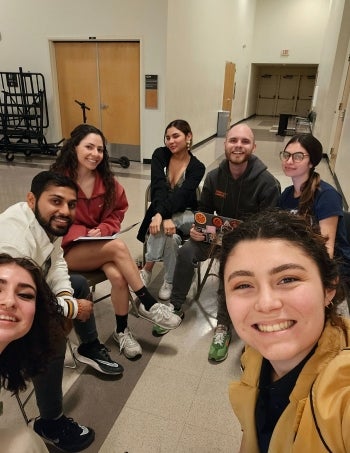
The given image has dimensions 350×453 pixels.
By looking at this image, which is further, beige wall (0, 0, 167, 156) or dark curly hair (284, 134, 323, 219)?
beige wall (0, 0, 167, 156)

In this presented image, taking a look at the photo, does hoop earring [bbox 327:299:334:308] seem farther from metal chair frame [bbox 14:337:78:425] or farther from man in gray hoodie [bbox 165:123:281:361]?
man in gray hoodie [bbox 165:123:281:361]

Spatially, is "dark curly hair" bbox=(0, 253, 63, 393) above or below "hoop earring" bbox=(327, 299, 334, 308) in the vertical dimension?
below

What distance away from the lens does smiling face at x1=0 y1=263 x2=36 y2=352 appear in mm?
820

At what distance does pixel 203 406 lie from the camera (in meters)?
1.53

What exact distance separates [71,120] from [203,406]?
239 inches

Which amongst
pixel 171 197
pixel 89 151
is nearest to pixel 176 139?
pixel 171 197

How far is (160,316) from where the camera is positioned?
1.89 m

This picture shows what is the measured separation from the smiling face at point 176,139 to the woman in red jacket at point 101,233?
0.52m

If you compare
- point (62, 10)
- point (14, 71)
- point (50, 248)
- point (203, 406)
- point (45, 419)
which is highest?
point (62, 10)

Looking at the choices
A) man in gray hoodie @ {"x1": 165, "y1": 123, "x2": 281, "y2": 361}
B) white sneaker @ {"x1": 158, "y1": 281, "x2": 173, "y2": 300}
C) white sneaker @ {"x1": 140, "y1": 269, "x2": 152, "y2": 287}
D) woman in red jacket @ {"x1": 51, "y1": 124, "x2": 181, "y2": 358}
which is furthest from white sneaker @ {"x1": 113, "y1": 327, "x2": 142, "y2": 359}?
white sneaker @ {"x1": 140, "y1": 269, "x2": 152, "y2": 287}

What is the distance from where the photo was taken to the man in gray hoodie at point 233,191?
6.45 ft

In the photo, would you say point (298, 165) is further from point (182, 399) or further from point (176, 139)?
point (182, 399)

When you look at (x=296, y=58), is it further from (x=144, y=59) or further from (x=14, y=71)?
(x=14, y=71)

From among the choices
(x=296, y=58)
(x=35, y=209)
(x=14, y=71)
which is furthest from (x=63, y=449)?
(x=296, y=58)
